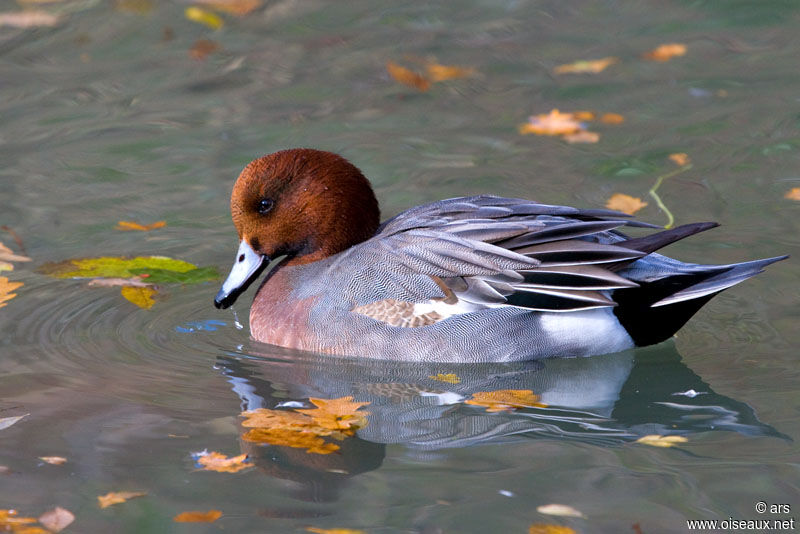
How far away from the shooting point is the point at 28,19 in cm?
975

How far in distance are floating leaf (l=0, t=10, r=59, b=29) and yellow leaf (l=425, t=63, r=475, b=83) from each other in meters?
3.30

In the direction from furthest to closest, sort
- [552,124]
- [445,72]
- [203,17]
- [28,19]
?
[203,17] < [28,19] < [445,72] < [552,124]

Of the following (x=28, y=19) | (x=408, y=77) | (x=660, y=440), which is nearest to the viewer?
(x=660, y=440)

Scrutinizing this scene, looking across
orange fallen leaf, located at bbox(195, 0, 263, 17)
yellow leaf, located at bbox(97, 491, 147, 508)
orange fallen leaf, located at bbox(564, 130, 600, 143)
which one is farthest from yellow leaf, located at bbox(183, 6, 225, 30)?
yellow leaf, located at bbox(97, 491, 147, 508)

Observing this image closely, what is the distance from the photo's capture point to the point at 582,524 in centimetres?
372

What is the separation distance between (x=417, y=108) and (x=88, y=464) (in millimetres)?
4711

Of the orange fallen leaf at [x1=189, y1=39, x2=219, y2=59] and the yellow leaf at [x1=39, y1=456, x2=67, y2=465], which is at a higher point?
the orange fallen leaf at [x1=189, y1=39, x2=219, y2=59]

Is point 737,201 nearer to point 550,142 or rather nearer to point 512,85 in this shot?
point 550,142

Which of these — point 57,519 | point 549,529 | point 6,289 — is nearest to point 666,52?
point 6,289

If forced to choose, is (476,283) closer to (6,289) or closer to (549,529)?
(549,529)

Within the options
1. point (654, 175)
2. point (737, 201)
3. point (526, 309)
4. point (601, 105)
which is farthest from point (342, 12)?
point (526, 309)

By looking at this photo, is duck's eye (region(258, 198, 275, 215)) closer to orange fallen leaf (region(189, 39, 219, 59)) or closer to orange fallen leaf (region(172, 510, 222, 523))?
orange fallen leaf (region(172, 510, 222, 523))

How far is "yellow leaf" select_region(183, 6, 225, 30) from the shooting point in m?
9.83

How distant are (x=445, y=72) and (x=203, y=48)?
80.1 inches
